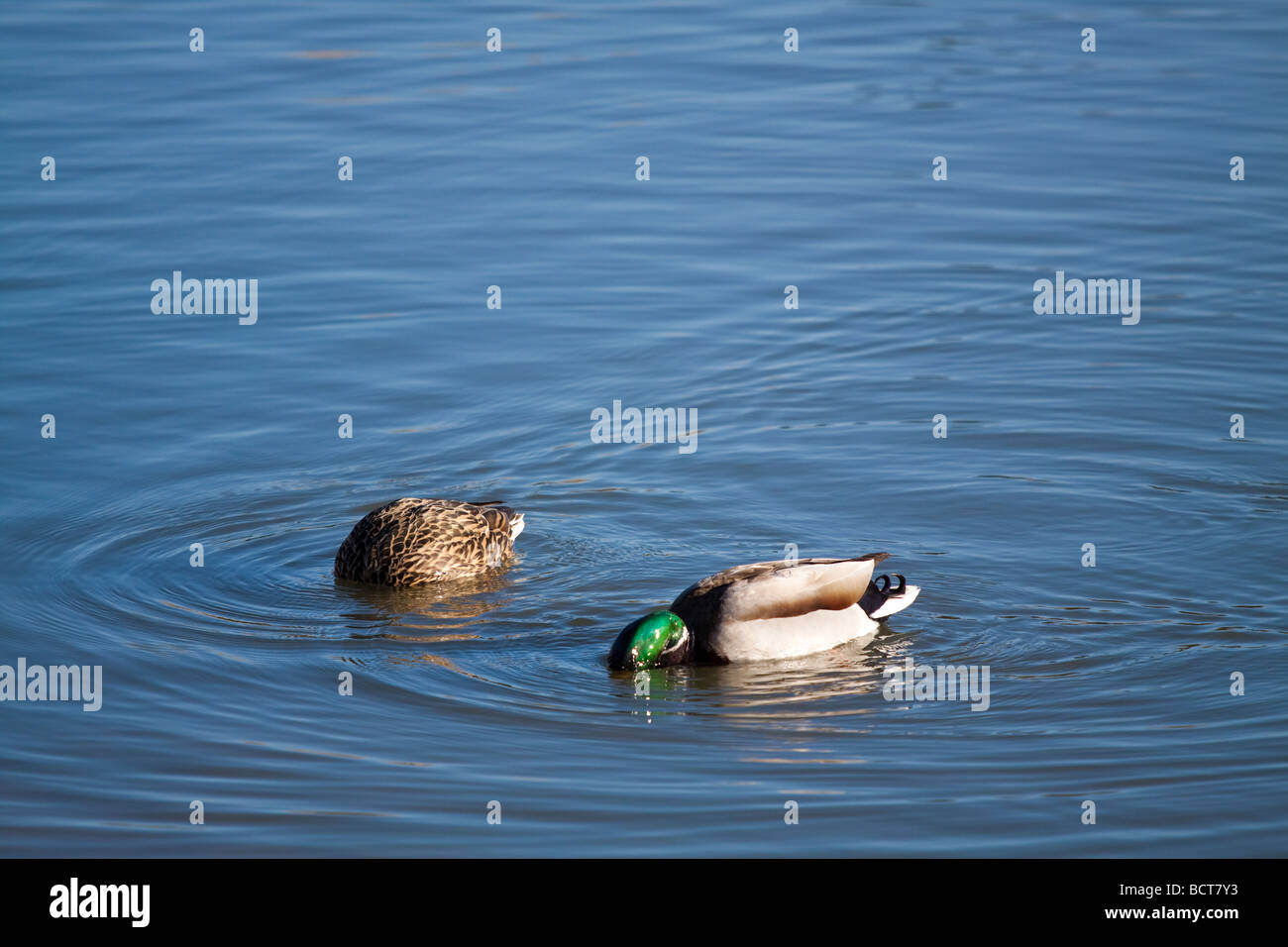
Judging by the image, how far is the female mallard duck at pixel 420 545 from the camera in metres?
11.1

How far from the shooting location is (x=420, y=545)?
1118 centimetres

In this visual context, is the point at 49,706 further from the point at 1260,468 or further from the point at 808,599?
the point at 1260,468

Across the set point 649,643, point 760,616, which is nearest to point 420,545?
point 649,643

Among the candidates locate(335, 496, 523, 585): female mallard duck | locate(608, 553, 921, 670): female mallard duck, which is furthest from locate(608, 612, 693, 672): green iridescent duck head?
locate(335, 496, 523, 585): female mallard duck

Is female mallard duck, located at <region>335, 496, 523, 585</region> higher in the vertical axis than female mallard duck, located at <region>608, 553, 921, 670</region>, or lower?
higher

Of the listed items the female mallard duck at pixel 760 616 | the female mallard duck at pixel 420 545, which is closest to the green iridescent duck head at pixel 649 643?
the female mallard duck at pixel 760 616

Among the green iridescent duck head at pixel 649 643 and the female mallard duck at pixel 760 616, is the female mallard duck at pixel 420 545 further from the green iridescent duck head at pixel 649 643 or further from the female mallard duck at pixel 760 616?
the green iridescent duck head at pixel 649 643

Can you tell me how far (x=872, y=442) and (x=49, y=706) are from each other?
641 centimetres

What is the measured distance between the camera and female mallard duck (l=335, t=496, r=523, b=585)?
36.6 feet

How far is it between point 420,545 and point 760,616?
252 centimetres

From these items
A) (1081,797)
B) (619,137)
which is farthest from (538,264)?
(1081,797)

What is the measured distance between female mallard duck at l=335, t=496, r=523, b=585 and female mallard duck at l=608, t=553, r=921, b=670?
5.78 ft

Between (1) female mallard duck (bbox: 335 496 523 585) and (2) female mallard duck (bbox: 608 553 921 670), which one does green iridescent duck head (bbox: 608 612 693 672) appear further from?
(1) female mallard duck (bbox: 335 496 523 585)

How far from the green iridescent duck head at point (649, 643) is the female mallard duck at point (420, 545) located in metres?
1.87
